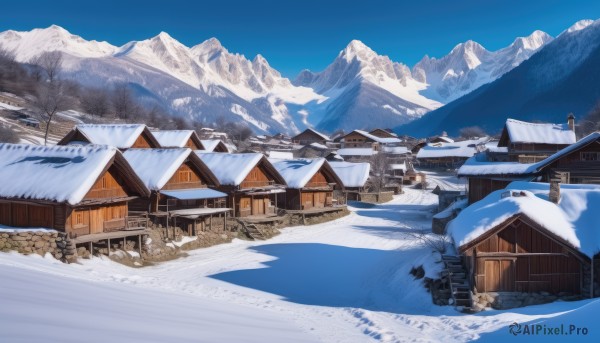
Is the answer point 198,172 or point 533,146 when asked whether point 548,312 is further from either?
point 533,146

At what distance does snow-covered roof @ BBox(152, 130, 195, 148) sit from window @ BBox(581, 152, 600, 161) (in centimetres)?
3495

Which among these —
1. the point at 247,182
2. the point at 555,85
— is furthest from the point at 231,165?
the point at 555,85

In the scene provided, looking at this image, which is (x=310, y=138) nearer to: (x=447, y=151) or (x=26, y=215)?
(x=447, y=151)

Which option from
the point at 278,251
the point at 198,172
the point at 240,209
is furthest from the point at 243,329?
the point at 240,209

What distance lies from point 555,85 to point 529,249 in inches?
6924

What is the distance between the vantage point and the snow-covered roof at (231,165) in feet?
113

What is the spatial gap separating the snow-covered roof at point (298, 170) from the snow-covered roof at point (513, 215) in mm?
21442

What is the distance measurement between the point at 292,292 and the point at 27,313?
15878 millimetres

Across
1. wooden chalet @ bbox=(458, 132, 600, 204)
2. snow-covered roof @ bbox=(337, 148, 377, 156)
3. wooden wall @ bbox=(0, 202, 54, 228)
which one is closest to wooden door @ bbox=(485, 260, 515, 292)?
wooden chalet @ bbox=(458, 132, 600, 204)

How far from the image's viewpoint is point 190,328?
293 inches

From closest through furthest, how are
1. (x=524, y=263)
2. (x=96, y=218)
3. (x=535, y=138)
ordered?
(x=524, y=263), (x=96, y=218), (x=535, y=138)

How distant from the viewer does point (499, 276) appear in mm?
18500

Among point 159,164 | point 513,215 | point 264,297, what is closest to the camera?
point 513,215

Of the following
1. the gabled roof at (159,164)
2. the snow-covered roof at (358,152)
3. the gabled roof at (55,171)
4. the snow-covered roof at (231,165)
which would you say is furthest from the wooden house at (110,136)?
the snow-covered roof at (358,152)
